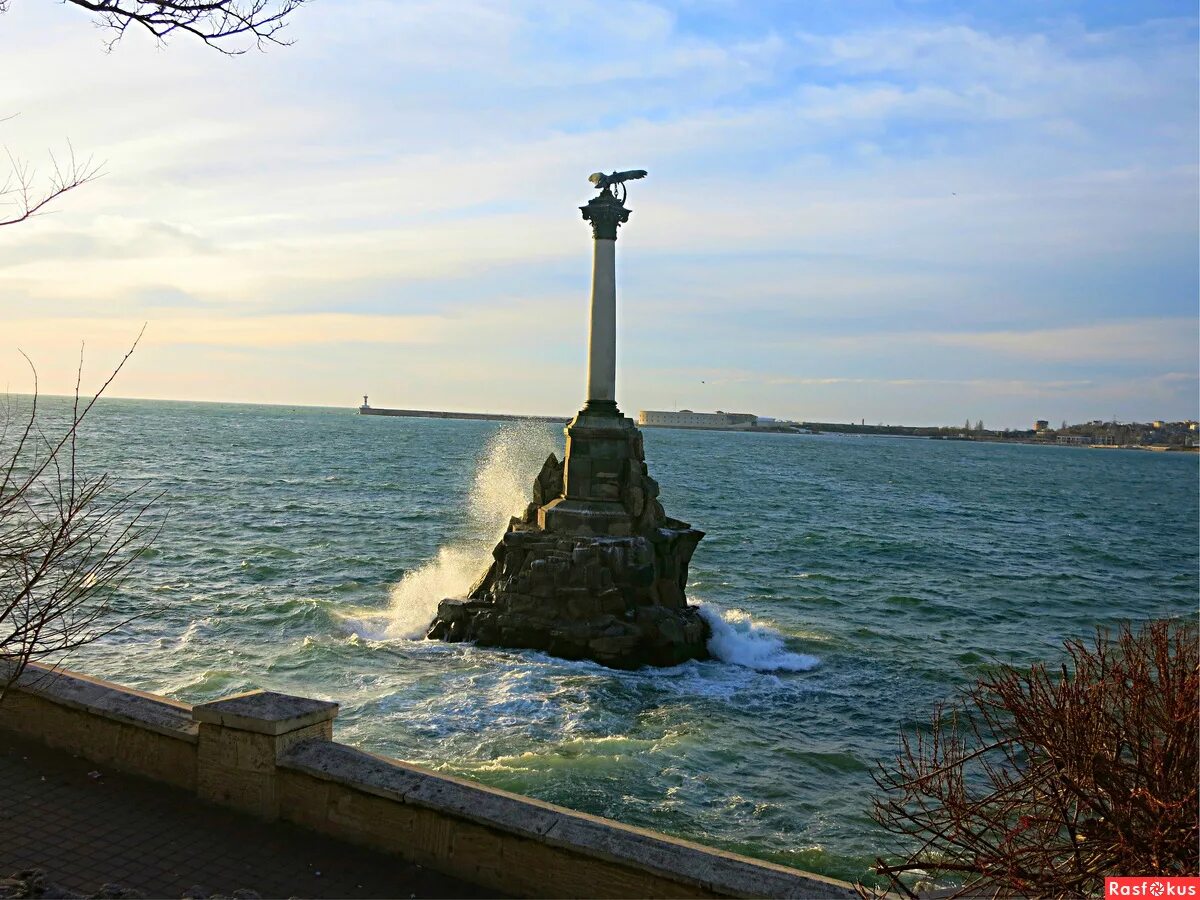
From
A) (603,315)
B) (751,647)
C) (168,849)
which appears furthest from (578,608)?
(168,849)

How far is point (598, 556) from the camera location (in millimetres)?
17391

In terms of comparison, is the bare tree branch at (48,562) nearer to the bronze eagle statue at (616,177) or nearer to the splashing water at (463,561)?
the splashing water at (463,561)

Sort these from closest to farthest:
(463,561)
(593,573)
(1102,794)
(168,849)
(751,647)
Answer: (1102,794) → (168,849) → (593,573) → (751,647) → (463,561)

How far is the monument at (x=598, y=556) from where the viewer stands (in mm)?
17141

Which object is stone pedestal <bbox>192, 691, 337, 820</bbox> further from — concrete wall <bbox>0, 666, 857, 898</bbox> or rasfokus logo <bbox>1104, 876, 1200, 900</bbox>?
rasfokus logo <bbox>1104, 876, 1200, 900</bbox>

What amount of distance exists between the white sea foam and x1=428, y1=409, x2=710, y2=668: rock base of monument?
340 mm

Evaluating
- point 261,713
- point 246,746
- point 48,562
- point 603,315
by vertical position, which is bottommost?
point 246,746

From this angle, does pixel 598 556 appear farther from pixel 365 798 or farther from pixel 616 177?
pixel 365 798

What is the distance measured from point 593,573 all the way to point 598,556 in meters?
0.33

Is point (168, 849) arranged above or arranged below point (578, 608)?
above

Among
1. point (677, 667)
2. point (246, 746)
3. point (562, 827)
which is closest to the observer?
point (562, 827)

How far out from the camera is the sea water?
11258 millimetres

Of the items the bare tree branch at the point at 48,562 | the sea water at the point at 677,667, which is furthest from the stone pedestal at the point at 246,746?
the sea water at the point at 677,667

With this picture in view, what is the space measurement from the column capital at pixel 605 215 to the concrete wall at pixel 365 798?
13.8 m
